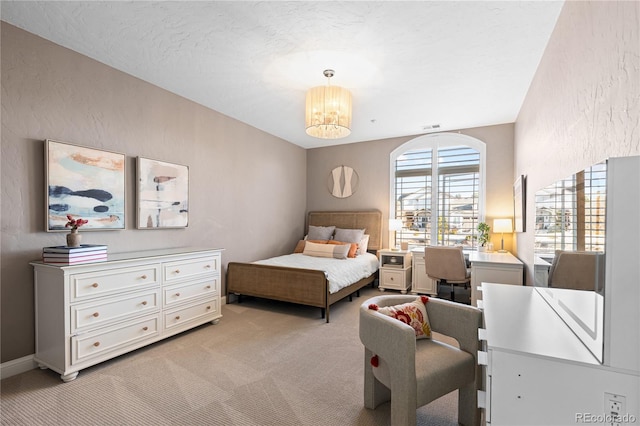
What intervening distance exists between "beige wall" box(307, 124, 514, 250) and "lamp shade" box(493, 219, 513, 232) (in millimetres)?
349

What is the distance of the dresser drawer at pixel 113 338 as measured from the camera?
228cm

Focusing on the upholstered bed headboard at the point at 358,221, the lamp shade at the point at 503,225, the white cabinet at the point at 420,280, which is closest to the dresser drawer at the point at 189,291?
the upholstered bed headboard at the point at 358,221

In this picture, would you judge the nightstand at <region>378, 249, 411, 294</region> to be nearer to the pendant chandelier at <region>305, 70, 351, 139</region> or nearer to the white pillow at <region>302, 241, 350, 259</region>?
the white pillow at <region>302, 241, 350, 259</region>

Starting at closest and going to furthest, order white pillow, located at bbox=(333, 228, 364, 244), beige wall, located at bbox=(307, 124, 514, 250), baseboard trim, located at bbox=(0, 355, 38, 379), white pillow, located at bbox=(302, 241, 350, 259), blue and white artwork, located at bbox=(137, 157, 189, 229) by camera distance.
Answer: baseboard trim, located at bbox=(0, 355, 38, 379) → blue and white artwork, located at bbox=(137, 157, 189, 229) → beige wall, located at bbox=(307, 124, 514, 250) → white pillow, located at bbox=(302, 241, 350, 259) → white pillow, located at bbox=(333, 228, 364, 244)

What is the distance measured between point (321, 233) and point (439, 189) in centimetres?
220

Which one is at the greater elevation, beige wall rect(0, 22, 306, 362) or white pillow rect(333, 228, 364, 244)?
beige wall rect(0, 22, 306, 362)

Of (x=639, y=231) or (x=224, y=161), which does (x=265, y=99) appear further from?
(x=639, y=231)

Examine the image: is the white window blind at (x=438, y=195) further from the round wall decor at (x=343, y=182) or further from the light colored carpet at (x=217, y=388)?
the light colored carpet at (x=217, y=388)

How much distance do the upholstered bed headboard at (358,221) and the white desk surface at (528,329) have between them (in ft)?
11.3

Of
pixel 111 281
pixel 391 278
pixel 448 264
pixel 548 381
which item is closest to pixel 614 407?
pixel 548 381

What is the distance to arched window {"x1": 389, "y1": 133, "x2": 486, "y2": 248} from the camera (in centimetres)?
476

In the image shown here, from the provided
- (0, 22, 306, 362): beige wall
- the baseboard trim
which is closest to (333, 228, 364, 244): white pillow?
(0, 22, 306, 362): beige wall

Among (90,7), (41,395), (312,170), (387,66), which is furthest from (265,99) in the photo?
(41,395)

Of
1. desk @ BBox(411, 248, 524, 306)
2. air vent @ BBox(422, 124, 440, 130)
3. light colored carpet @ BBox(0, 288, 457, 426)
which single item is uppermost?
air vent @ BBox(422, 124, 440, 130)
